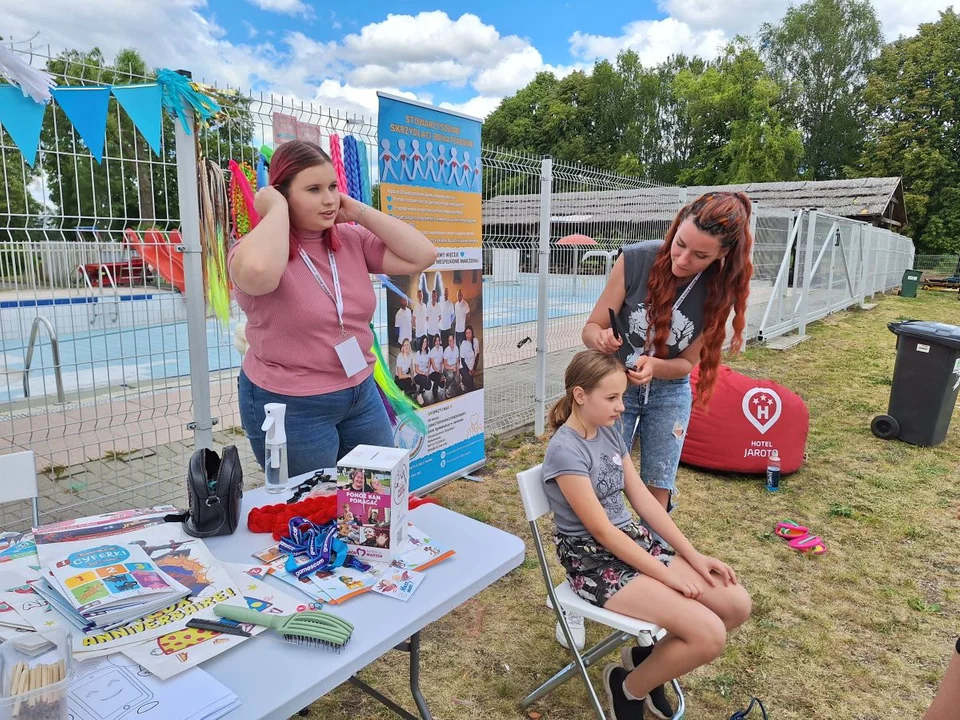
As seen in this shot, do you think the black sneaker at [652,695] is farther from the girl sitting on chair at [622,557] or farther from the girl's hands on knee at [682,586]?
the girl's hands on knee at [682,586]

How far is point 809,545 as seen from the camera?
3.51 meters

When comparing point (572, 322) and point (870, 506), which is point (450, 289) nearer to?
point (572, 322)

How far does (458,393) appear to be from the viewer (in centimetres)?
400

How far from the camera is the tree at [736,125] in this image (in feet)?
107

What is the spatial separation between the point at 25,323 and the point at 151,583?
2.08 meters

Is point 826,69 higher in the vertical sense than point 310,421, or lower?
higher

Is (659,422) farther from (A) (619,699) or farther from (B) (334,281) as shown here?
(B) (334,281)

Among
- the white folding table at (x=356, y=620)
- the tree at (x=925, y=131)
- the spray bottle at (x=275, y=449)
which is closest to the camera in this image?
the white folding table at (x=356, y=620)

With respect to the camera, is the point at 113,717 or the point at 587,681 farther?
the point at 587,681

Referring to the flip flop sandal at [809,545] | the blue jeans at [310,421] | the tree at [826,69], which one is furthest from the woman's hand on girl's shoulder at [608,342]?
the tree at [826,69]

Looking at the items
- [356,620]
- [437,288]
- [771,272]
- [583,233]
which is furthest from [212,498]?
[771,272]

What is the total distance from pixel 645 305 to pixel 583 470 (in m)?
0.82

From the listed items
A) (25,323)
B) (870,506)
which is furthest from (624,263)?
(870,506)

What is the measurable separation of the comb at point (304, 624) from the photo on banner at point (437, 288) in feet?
7.56
